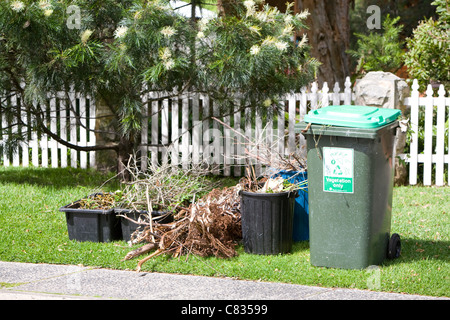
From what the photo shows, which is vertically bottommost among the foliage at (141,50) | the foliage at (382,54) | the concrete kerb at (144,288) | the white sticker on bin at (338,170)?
the concrete kerb at (144,288)

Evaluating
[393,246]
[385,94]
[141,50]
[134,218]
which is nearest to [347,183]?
[393,246]

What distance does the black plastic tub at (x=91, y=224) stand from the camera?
593 cm

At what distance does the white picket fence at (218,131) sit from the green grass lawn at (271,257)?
1297 millimetres

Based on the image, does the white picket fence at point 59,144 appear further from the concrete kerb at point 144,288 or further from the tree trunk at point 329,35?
the concrete kerb at point 144,288

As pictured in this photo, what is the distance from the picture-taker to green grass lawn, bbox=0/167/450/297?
15.7 feet

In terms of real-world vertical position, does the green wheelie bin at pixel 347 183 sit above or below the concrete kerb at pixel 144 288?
above

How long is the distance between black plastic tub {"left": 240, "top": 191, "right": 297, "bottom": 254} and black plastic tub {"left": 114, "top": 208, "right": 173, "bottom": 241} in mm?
744

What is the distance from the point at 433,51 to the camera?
1005cm

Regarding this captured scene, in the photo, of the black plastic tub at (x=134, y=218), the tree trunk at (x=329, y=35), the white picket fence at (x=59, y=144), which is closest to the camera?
the black plastic tub at (x=134, y=218)

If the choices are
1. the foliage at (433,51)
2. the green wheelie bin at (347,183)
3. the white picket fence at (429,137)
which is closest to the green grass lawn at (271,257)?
the green wheelie bin at (347,183)

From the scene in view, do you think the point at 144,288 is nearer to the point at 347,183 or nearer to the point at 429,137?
the point at 347,183

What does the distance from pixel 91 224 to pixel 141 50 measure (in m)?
2.32

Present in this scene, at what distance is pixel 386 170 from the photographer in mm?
5211
